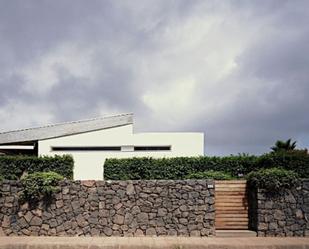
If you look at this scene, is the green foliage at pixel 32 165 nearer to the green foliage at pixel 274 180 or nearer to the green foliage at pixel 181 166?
the green foliage at pixel 181 166

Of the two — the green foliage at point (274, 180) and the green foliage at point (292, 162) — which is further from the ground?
the green foliage at point (292, 162)

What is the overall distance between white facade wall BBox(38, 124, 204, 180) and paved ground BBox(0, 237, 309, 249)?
1654 cm

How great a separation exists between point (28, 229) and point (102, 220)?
2209 mm

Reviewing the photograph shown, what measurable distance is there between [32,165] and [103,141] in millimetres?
8173

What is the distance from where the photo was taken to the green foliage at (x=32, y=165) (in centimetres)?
2372

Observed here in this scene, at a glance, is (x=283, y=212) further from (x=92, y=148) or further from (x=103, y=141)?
(x=92, y=148)

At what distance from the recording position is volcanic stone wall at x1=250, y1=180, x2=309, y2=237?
15.0 m

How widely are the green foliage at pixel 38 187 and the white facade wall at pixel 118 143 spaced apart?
1546 cm

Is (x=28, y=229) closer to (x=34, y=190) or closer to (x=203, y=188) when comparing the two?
(x=34, y=190)

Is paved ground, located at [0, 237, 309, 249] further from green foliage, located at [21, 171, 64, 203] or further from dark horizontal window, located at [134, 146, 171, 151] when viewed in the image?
dark horizontal window, located at [134, 146, 171, 151]

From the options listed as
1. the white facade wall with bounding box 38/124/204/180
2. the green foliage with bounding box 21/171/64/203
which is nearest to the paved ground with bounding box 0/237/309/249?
the green foliage with bounding box 21/171/64/203

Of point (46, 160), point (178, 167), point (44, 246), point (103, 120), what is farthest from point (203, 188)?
point (103, 120)

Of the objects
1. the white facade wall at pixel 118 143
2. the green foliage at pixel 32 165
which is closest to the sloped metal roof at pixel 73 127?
the white facade wall at pixel 118 143

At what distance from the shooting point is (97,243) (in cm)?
1323
